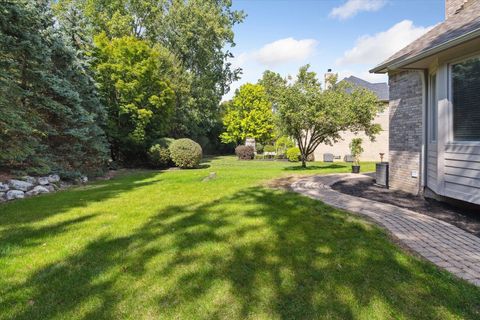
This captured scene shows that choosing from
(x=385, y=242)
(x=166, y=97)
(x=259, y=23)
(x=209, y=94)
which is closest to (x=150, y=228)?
(x=385, y=242)

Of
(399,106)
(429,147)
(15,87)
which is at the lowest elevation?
(429,147)

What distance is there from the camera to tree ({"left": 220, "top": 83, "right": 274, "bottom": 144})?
96.3ft

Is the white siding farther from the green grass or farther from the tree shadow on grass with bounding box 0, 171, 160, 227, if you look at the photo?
the tree shadow on grass with bounding box 0, 171, 160, 227

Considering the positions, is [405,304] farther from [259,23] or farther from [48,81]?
[259,23]

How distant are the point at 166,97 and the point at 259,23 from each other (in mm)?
6666

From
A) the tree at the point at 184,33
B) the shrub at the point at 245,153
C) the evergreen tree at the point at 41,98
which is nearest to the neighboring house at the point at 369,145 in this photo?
the shrub at the point at 245,153

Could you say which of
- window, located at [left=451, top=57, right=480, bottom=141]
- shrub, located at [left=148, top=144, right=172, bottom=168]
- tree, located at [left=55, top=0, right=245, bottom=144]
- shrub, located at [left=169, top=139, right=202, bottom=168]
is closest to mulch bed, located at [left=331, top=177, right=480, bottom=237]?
window, located at [left=451, top=57, right=480, bottom=141]

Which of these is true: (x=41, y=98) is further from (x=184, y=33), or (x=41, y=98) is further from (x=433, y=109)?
(x=184, y=33)

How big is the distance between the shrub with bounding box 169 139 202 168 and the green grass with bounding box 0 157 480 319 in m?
9.62

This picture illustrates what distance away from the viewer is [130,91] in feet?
49.0

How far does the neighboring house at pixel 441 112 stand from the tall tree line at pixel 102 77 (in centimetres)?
1007

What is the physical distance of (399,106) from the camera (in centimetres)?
758

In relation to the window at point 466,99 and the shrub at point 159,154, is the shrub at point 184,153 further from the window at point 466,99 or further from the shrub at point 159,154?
the window at point 466,99

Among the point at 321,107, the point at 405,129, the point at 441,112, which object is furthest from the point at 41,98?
the point at 441,112
